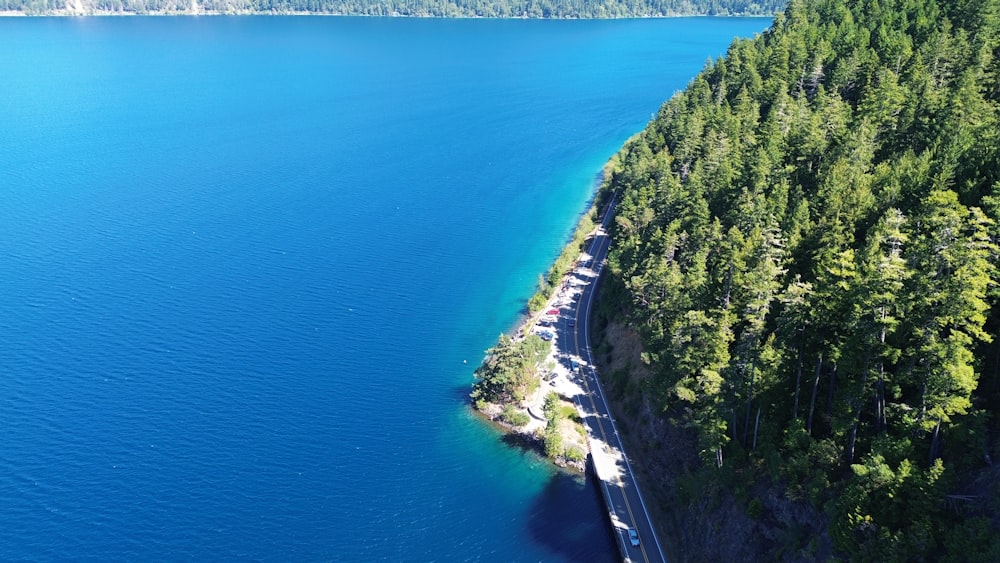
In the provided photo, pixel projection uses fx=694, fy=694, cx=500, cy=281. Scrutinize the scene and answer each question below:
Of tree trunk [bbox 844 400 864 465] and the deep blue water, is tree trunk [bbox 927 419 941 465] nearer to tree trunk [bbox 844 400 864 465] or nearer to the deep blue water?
tree trunk [bbox 844 400 864 465]

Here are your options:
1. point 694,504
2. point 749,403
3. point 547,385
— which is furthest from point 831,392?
point 547,385

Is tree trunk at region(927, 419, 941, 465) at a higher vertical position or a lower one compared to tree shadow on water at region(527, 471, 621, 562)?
higher

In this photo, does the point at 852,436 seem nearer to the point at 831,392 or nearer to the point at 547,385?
the point at 831,392

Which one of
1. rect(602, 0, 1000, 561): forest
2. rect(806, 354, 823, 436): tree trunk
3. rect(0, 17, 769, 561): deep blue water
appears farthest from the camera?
rect(0, 17, 769, 561): deep blue water

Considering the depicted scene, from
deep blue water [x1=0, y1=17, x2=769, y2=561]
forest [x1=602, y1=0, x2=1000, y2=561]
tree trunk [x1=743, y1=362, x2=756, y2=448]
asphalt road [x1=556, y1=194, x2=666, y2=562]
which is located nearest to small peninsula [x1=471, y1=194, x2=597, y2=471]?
asphalt road [x1=556, y1=194, x2=666, y2=562]

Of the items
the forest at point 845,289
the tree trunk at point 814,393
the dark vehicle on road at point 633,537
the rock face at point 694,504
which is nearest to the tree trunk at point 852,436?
the forest at point 845,289

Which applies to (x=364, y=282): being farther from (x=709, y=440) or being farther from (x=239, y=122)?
(x=239, y=122)
